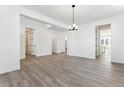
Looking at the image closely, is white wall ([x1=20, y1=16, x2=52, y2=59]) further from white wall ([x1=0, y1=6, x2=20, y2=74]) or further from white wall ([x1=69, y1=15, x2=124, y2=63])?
white wall ([x1=0, y1=6, x2=20, y2=74])

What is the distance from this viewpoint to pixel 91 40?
6754 mm

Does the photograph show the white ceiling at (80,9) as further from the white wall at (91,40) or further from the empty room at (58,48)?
the white wall at (91,40)

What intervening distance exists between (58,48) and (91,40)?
4.77m

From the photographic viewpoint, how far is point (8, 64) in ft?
11.6

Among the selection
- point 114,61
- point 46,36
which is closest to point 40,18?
point 46,36

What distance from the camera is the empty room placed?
282 centimetres

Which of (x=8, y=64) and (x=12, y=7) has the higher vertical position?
→ (x=12, y=7)

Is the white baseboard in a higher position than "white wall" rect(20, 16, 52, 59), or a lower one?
lower

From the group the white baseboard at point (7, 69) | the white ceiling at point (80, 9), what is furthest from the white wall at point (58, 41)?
the white baseboard at point (7, 69)

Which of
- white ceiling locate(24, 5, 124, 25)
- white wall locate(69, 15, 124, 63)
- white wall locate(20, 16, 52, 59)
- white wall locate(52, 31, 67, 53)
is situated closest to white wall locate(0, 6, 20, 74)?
white ceiling locate(24, 5, 124, 25)

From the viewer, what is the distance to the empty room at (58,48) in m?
2.82

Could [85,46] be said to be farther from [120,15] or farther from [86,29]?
[120,15]

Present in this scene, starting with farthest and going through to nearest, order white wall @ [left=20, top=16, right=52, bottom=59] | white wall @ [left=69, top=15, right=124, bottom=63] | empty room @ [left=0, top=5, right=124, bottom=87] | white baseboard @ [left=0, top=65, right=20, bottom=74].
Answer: white wall @ [left=20, top=16, right=52, bottom=59]
white wall @ [left=69, top=15, right=124, bottom=63]
white baseboard @ [left=0, top=65, right=20, bottom=74]
empty room @ [left=0, top=5, right=124, bottom=87]
